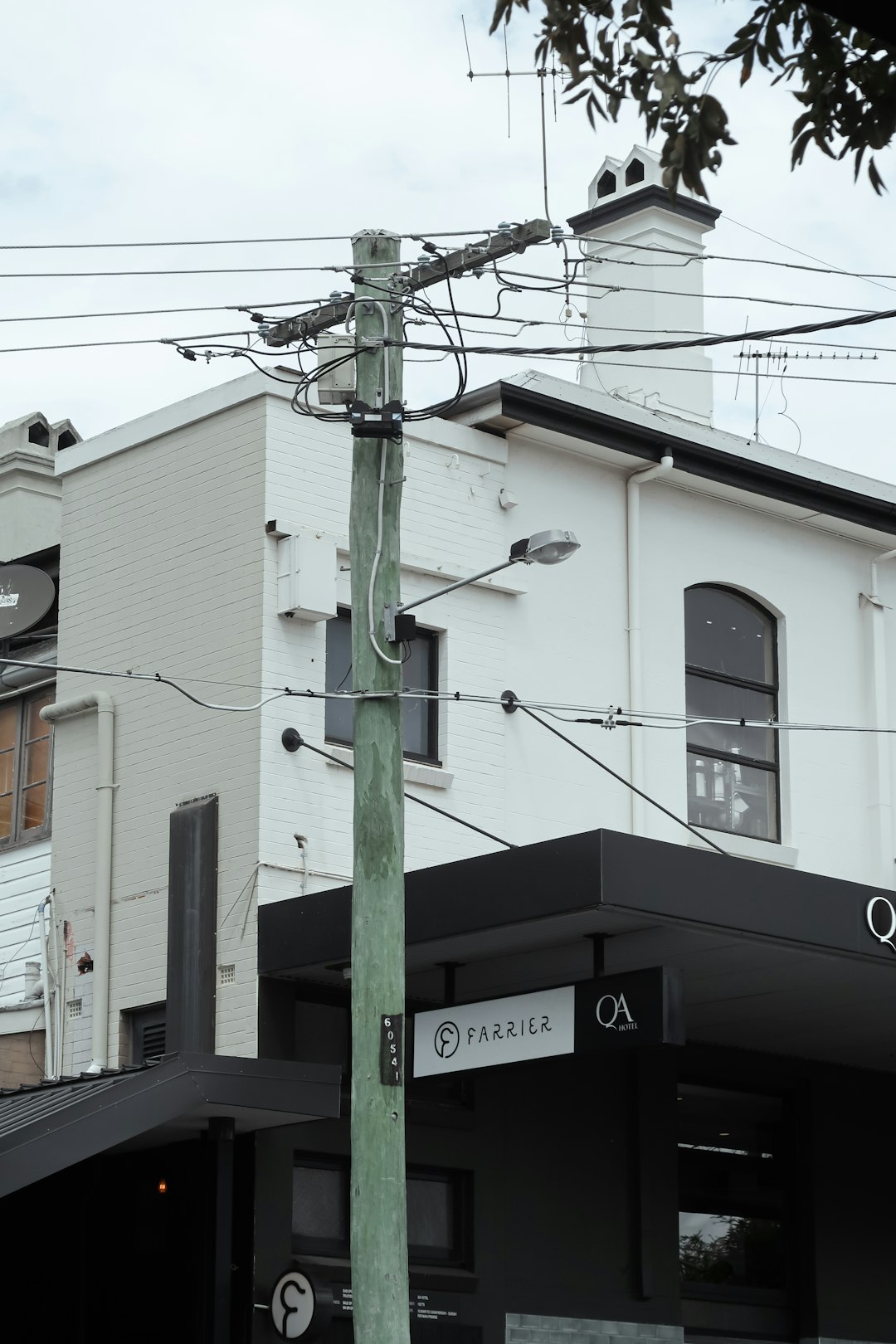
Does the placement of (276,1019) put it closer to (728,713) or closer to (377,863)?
(377,863)

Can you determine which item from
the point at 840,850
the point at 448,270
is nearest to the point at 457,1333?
the point at 840,850

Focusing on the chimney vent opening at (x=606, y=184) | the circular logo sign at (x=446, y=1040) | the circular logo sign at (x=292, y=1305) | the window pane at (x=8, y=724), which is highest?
the chimney vent opening at (x=606, y=184)

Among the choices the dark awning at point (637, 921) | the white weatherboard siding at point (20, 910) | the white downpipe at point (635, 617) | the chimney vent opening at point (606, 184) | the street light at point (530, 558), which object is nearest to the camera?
the street light at point (530, 558)

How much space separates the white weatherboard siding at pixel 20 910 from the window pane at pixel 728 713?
5640mm

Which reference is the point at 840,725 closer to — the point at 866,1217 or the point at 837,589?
the point at 837,589

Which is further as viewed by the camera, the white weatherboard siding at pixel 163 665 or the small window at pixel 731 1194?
the small window at pixel 731 1194

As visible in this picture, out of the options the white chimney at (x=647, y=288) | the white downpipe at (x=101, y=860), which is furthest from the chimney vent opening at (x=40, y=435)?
the white chimney at (x=647, y=288)

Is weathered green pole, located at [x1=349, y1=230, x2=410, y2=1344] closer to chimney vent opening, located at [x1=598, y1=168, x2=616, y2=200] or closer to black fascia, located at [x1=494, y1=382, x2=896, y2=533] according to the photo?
black fascia, located at [x1=494, y1=382, x2=896, y2=533]

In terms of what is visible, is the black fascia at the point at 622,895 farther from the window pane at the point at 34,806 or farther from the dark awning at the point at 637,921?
the window pane at the point at 34,806

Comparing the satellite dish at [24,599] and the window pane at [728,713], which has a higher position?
the satellite dish at [24,599]

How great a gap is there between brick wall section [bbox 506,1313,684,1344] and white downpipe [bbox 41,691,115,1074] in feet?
11.9

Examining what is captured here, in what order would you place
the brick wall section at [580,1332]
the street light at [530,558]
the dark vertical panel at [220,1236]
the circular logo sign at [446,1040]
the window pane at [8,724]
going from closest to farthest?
the street light at [530,558] → the dark vertical panel at [220,1236] → the circular logo sign at [446,1040] → the brick wall section at [580,1332] → the window pane at [8,724]

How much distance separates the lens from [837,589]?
19359 millimetres

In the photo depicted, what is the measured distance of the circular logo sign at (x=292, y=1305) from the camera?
13.9 m
